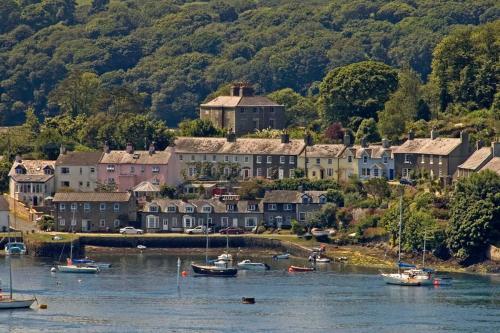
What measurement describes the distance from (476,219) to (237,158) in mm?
28691

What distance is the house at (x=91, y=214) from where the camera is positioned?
14012 cm

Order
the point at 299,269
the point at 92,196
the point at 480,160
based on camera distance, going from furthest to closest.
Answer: the point at 92,196 → the point at 480,160 → the point at 299,269

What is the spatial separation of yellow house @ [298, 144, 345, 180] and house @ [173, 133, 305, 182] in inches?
35.8

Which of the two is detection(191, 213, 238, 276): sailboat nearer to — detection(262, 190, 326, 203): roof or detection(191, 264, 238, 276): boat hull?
detection(191, 264, 238, 276): boat hull

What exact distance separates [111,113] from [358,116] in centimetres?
2173

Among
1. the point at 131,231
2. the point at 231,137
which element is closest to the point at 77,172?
the point at 131,231

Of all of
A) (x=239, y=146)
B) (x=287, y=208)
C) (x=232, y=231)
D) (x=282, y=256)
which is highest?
(x=239, y=146)

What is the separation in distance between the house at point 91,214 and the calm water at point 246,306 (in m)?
10.4

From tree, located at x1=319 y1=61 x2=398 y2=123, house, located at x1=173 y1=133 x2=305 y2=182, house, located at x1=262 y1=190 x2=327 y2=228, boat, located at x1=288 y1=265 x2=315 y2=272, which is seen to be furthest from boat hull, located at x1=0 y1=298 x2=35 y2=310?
tree, located at x1=319 y1=61 x2=398 y2=123

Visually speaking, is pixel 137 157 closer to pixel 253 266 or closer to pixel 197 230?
pixel 197 230

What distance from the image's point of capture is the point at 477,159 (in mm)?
138250

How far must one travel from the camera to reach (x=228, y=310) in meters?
111

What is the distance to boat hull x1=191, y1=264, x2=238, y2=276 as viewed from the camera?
125 metres

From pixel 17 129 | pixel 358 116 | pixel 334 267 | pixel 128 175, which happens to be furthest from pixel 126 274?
pixel 17 129
